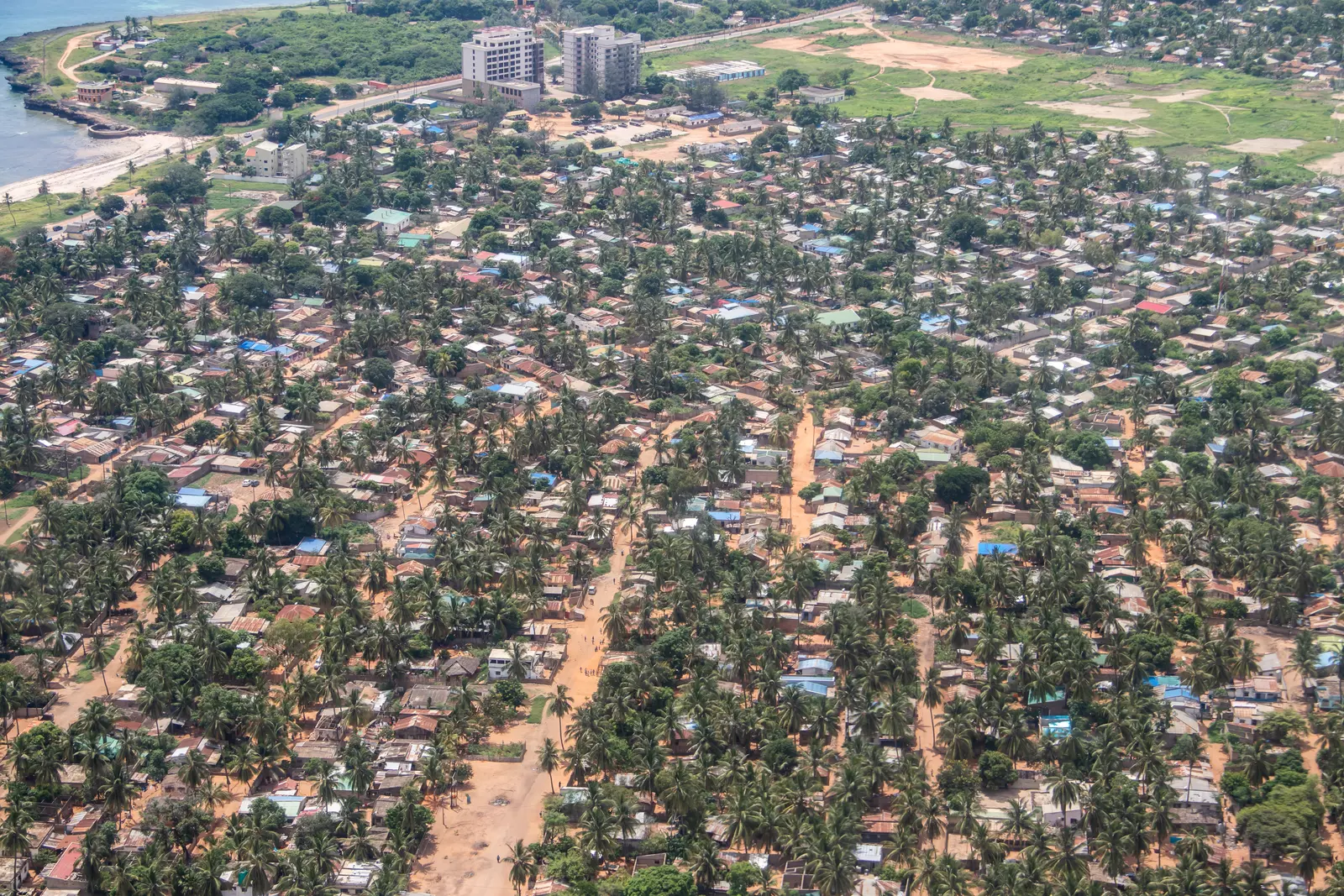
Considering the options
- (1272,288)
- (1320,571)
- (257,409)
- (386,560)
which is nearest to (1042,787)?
(1320,571)

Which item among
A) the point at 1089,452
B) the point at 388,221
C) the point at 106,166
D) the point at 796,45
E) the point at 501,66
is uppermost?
the point at 501,66

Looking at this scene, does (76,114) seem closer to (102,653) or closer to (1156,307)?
(102,653)

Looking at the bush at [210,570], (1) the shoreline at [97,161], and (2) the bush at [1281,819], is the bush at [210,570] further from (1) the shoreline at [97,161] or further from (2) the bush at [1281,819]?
(1) the shoreline at [97,161]

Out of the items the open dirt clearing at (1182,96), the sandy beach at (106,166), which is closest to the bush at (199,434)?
the sandy beach at (106,166)

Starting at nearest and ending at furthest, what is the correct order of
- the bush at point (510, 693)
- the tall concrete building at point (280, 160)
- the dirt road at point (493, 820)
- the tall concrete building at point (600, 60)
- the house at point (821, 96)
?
the dirt road at point (493, 820)
the bush at point (510, 693)
the tall concrete building at point (280, 160)
the house at point (821, 96)
the tall concrete building at point (600, 60)

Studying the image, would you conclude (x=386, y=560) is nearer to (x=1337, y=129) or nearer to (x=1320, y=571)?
(x=1320, y=571)

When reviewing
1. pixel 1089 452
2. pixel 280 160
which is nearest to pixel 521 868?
pixel 1089 452
